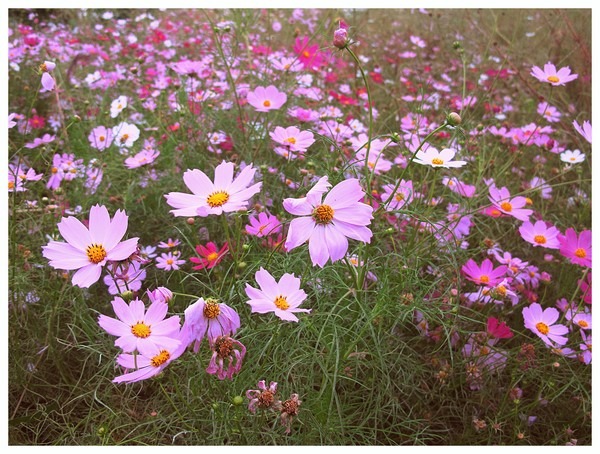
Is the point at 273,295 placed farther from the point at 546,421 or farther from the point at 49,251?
the point at 546,421

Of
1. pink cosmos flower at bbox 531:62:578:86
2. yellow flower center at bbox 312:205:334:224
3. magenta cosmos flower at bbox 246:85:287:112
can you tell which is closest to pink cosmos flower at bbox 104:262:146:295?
yellow flower center at bbox 312:205:334:224

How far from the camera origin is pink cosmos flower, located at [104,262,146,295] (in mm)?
657

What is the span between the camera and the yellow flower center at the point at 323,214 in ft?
2.22

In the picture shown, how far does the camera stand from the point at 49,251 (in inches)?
26.3

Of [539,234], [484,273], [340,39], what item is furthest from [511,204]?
[340,39]

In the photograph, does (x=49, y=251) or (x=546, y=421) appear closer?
(x=49, y=251)

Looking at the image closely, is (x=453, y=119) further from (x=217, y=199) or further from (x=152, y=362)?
(x=152, y=362)

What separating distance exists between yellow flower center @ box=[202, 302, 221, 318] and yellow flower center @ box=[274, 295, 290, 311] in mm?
92

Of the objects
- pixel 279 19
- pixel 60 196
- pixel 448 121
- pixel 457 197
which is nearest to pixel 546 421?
pixel 457 197

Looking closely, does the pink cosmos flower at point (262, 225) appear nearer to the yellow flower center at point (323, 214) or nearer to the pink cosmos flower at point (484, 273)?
the yellow flower center at point (323, 214)

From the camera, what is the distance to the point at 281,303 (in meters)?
0.68

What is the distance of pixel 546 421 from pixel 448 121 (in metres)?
0.70

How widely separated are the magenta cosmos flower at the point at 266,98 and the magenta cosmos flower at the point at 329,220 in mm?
640

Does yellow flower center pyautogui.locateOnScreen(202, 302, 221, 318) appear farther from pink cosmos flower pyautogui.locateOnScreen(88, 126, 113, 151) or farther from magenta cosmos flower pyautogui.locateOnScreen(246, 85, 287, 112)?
pink cosmos flower pyautogui.locateOnScreen(88, 126, 113, 151)
